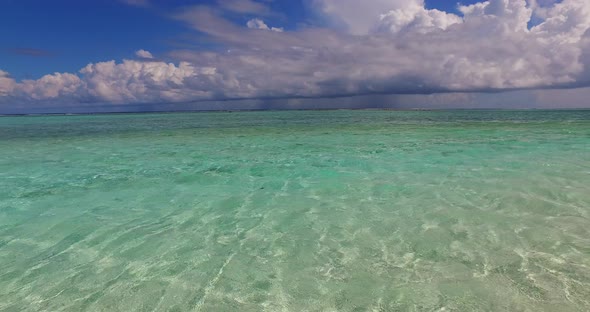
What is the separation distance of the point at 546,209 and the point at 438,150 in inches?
460

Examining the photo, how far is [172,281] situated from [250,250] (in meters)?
1.59

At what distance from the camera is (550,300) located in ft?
15.1

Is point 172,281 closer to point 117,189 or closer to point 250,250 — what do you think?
point 250,250

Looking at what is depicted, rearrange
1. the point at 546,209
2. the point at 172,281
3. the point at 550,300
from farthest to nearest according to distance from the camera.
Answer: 1. the point at 546,209
2. the point at 172,281
3. the point at 550,300

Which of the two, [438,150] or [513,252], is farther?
[438,150]

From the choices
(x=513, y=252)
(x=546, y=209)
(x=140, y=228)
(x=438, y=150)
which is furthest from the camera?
(x=438, y=150)

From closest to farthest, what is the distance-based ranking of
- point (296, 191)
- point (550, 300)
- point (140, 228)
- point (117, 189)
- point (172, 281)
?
point (550, 300)
point (172, 281)
point (140, 228)
point (296, 191)
point (117, 189)

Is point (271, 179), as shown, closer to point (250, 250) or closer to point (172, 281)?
point (250, 250)

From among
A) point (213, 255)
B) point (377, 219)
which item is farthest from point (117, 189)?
point (377, 219)

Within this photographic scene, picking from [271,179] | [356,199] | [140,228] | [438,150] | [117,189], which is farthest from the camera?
[438,150]

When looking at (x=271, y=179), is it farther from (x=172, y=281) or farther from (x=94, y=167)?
(x=94, y=167)

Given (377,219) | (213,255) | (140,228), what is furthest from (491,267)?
(140,228)

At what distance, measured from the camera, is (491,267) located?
18.5 ft

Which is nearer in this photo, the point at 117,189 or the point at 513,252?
the point at 513,252
